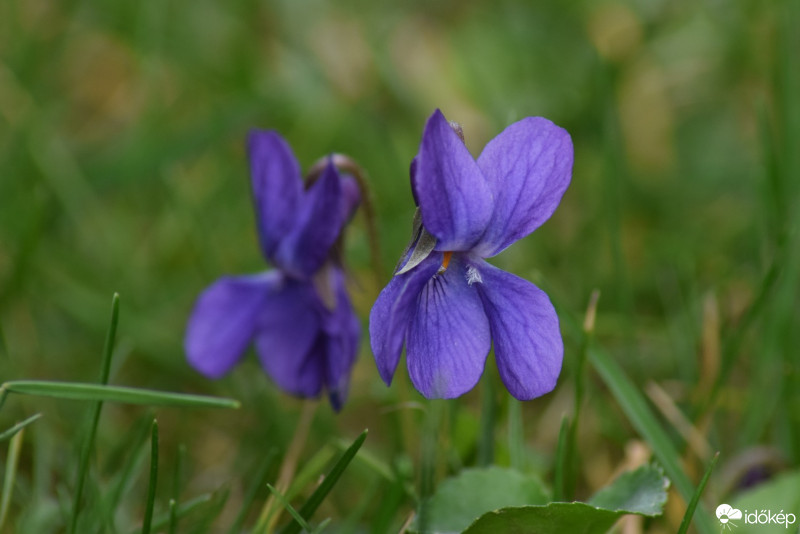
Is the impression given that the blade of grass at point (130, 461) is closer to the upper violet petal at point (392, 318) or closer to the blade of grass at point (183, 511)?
the blade of grass at point (183, 511)

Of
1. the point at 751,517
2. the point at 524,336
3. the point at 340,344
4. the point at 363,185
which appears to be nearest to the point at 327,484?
the point at 524,336

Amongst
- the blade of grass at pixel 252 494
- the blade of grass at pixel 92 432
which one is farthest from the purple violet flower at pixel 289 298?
the blade of grass at pixel 92 432

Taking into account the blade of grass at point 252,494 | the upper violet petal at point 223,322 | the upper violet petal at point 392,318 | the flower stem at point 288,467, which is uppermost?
the upper violet petal at point 392,318

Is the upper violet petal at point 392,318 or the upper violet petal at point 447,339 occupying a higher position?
the upper violet petal at point 392,318

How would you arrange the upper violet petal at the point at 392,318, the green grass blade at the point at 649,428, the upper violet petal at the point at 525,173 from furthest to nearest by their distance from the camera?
1. the green grass blade at the point at 649,428
2. the upper violet petal at the point at 525,173
3. the upper violet petal at the point at 392,318

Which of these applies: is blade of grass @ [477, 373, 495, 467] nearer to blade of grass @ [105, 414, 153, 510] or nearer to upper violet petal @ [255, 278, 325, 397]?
upper violet petal @ [255, 278, 325, 397]

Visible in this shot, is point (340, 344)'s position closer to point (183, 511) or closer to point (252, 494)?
point (252, 494)

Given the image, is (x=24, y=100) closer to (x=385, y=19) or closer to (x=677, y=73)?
(x=385, y=19)
